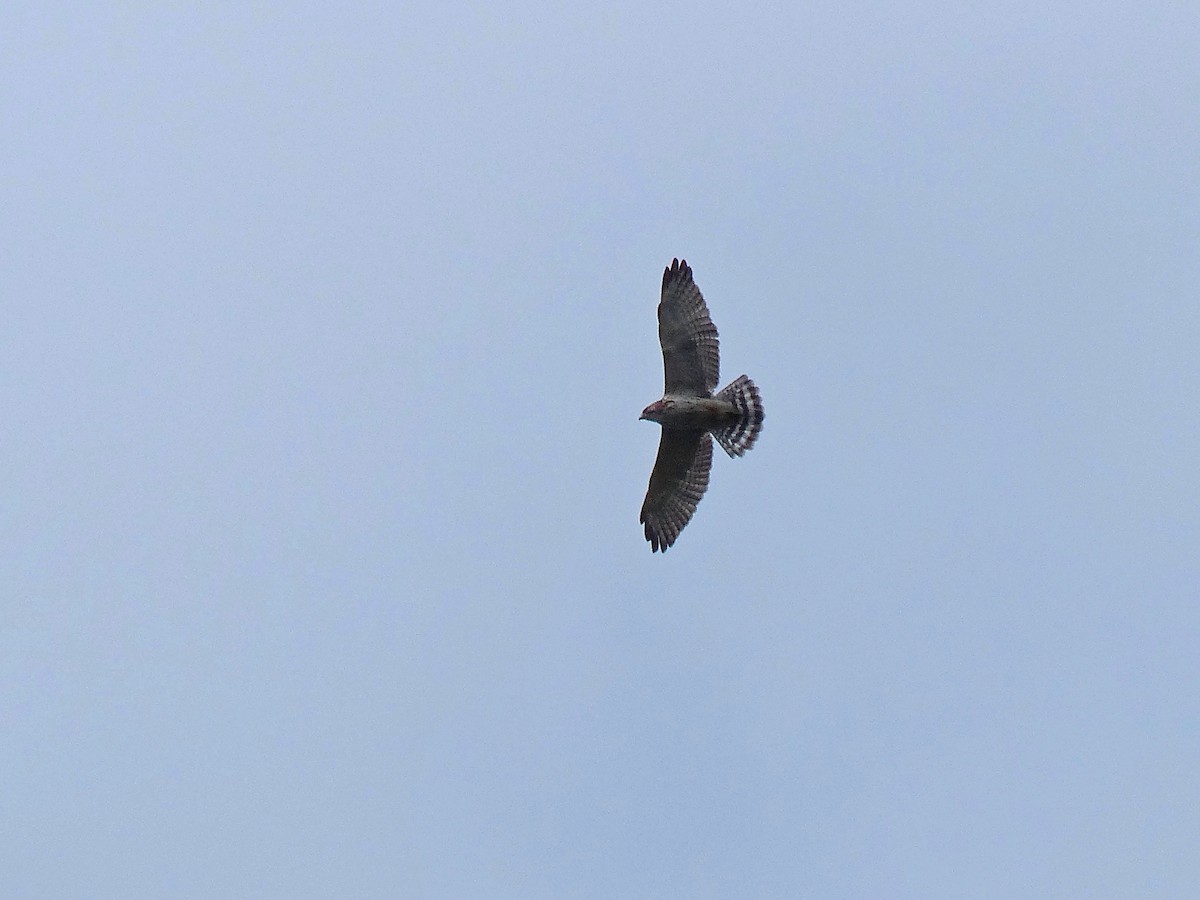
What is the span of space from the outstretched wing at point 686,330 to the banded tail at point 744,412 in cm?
38

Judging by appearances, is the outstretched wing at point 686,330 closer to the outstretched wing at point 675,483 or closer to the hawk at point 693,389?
the hawk at point 693,389

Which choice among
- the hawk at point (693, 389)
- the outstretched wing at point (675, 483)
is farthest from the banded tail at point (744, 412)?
the outstretched wing at point (675, 483)

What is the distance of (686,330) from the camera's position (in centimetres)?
2881

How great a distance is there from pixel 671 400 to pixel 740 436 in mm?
1350

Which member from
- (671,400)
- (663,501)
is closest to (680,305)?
(671,400)

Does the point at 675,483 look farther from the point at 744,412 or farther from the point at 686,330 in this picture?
the point at 686,330

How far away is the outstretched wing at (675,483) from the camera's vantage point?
98.6ft

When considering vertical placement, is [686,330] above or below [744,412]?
above

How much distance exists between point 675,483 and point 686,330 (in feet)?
10.7

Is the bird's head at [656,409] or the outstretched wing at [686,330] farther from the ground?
the outstretched wing at [686,330]

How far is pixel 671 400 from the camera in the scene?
2917 cm

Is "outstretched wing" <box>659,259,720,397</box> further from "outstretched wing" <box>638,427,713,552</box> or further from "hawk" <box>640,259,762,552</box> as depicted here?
"outstretched wing" <box>638,427,713,552</box>

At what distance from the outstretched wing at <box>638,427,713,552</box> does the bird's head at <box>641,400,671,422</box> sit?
2.14ft

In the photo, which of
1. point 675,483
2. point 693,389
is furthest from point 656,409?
point 675,483
